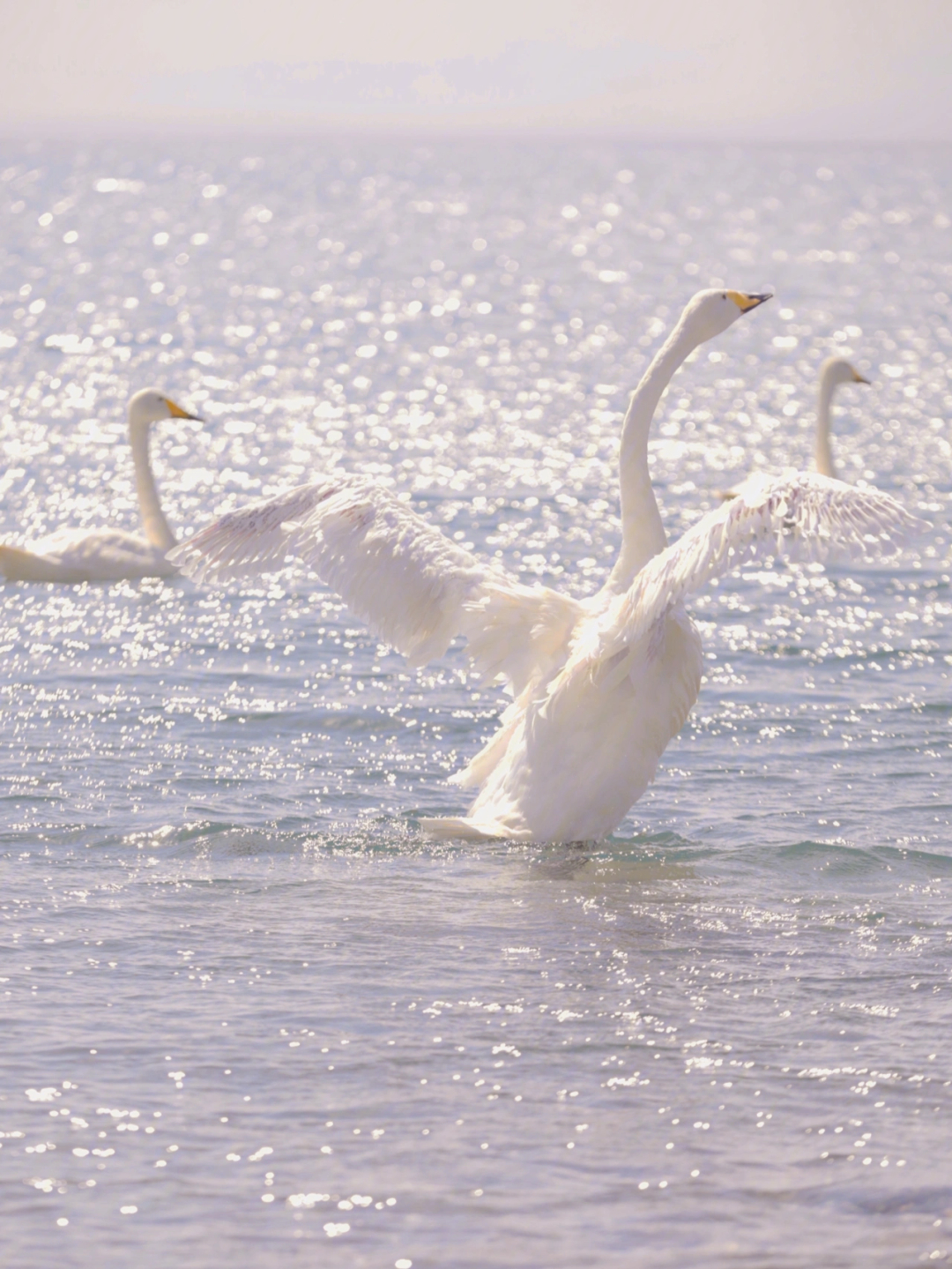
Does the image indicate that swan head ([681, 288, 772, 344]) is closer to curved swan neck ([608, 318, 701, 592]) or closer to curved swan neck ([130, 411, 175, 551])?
curved swan neck ([608, 318, 701, 592])

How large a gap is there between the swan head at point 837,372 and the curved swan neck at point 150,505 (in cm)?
660

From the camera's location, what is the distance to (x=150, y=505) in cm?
1522

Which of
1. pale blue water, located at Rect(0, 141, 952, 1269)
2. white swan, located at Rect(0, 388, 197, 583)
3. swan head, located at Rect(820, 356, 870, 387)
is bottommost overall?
pale blue water, located at Rect(0, 141, 952, 1269)

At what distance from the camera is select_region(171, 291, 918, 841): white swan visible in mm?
8297

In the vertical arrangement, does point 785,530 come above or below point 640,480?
below

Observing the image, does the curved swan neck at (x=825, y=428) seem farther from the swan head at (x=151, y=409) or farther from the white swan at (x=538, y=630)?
the white swan at (x=538, y=630)

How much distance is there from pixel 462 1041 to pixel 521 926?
1212 millimetres

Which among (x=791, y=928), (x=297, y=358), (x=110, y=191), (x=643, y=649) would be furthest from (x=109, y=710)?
(x=110, y=191)

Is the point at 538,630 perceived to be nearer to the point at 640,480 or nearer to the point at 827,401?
the point at 640,480

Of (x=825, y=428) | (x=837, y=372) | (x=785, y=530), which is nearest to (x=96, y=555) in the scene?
(x=825, y=428)

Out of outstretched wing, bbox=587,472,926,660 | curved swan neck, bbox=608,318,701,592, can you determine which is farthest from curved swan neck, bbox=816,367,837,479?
outstretched wing, bbox=587,472,926,660

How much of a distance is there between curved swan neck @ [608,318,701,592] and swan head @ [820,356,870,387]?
1008 cm

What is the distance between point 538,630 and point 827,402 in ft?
34.0

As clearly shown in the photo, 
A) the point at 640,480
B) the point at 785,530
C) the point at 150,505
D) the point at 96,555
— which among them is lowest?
the point at 785,530
